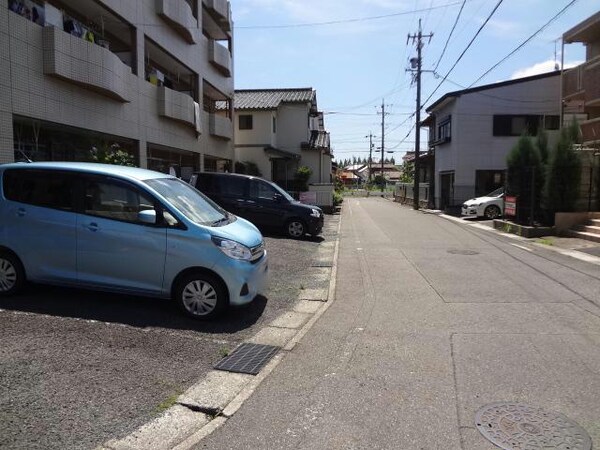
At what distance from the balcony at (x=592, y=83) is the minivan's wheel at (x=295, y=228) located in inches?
561

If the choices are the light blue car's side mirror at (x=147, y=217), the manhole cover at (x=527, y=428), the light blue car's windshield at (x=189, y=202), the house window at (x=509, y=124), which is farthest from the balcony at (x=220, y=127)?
the manhole cover at (x=527, y=428)

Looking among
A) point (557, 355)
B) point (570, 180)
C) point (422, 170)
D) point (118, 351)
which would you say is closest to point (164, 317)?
point (118, 351)

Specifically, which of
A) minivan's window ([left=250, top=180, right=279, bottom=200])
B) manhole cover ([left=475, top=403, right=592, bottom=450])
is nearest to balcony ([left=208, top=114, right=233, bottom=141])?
minivan's window ([left=250, top=180, right=279, bottom=200])

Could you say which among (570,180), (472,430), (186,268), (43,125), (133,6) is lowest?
(472,430)

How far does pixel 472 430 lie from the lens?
3.75 m

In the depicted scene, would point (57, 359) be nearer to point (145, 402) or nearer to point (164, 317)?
point (145, 402)

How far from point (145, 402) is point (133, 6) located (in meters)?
14.5

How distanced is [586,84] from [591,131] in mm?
2193

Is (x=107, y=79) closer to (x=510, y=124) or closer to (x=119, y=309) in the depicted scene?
(x=119, y=309)

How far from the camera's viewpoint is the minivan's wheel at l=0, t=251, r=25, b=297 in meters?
6.57

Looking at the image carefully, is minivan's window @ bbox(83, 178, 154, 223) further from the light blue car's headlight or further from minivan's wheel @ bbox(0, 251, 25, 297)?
minivan's wheel @ bbox(0, 251, 25, 297)

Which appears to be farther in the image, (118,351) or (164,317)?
(164,317)

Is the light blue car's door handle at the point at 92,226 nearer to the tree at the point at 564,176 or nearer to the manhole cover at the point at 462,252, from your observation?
the manhole cover at the point at 462,252

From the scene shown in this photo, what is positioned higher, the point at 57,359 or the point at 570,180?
the point at 570,180
